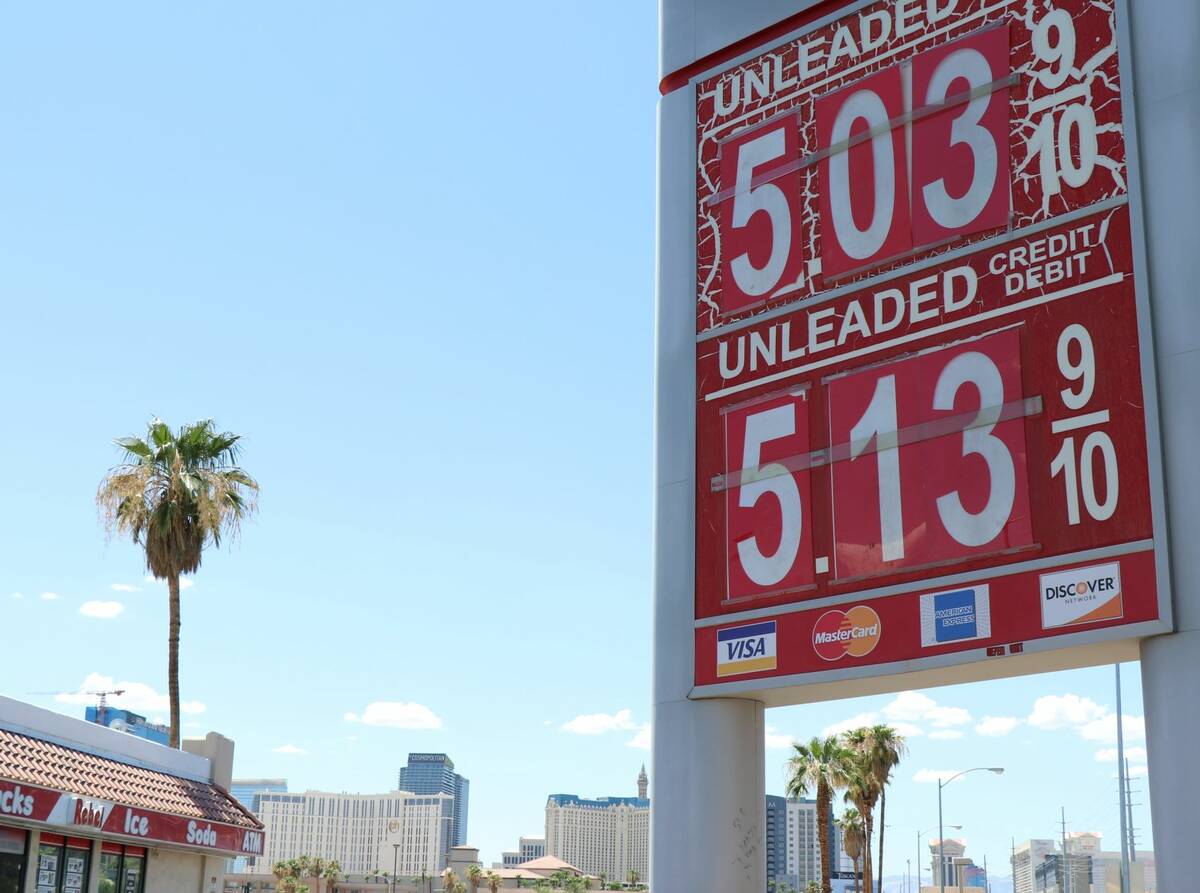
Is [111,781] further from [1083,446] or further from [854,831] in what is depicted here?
[854,831]

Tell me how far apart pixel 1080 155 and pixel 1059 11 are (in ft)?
7.76

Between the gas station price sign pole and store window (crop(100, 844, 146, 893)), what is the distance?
37.5 ft

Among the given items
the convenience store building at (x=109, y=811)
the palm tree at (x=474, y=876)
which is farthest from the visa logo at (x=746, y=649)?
the palm tree at (x=474, y=876)

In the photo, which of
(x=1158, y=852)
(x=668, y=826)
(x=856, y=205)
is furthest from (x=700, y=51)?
(x=1158, y=852)

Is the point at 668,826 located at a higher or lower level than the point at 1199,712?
lower

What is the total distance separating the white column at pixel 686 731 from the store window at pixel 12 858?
10.8 meters

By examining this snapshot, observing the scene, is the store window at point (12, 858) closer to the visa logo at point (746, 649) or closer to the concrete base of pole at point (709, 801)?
the concrete base of pole at point (709, 801)

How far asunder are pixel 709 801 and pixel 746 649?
7.65 feet

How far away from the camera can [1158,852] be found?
15477 mm

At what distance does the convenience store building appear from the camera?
885 inches

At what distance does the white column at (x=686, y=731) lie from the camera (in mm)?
19969

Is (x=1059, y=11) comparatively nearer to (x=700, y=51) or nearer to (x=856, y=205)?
(x=856, y=205)

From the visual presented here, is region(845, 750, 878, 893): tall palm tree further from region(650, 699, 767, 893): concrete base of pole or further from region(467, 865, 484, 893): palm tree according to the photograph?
region(467, 865, 484, 893): palm tree

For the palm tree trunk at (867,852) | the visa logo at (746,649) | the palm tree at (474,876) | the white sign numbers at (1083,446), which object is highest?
the white sign numbers at (1083,446)
